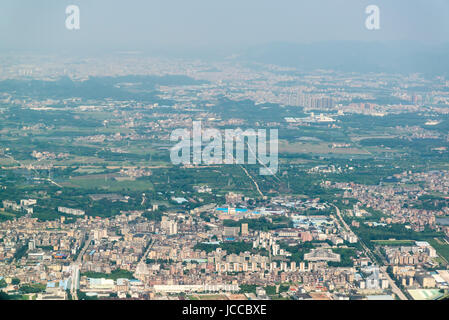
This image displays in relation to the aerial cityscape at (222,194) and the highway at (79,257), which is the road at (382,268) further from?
the highway at (79,257)

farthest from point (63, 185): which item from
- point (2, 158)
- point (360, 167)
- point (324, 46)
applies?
point (324, 46)

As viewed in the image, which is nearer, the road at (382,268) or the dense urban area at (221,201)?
the road at (382,268)

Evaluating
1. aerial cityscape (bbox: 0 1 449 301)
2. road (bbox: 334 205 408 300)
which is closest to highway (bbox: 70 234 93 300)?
aerial cityscape (bbox: 0 1 449 301)

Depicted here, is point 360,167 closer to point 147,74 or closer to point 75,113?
point 75,113

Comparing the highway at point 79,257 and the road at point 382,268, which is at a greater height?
the highway at point 79,257

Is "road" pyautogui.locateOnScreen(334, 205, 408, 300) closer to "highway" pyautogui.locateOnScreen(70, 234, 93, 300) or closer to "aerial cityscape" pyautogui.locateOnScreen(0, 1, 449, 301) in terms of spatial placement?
"aerial cityscape" pyautogui.locateOnScreen(0, 1, 449, 301)

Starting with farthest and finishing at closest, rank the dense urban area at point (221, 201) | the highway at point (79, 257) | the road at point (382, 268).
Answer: the highway at point (79, 257)
the dense urban area at point (221, 201)
the road at point (382, 268)

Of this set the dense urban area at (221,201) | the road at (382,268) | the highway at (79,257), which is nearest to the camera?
the road at (382,268)

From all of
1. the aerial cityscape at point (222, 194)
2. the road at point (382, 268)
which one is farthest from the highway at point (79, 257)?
the road at point (382, 268)

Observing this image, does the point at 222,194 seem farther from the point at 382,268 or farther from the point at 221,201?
the point at 382,268
